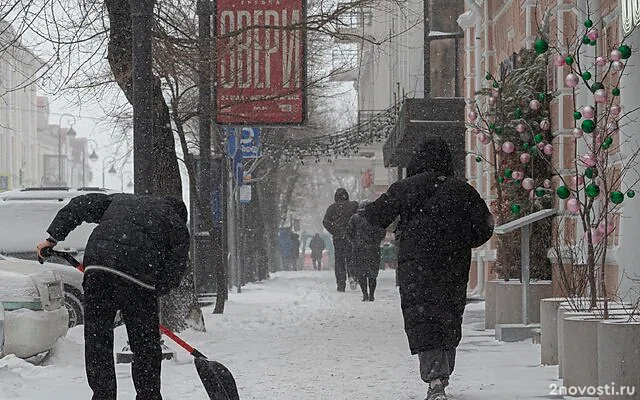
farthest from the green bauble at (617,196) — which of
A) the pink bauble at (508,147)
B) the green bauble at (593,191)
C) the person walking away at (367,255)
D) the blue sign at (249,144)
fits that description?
the blue sign at (249,144)

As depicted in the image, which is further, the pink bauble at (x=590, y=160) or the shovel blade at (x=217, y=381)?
the pink bauble at (x=590, y=160)

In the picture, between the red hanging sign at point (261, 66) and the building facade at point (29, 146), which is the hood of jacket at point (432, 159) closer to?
the red hanging sign at point (261, 66)

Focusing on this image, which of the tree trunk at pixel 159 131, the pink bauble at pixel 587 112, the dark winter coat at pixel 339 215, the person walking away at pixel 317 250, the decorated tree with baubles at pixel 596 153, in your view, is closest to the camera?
the decorated tree with baubles at pixel 596 153

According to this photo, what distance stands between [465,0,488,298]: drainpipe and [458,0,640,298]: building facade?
0.05 feet

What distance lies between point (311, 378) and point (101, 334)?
111 inches

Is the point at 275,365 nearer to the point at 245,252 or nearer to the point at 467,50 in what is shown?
the point at 467,50

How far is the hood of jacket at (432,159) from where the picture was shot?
8.73 meters

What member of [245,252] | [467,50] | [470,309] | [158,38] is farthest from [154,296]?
[245,252]

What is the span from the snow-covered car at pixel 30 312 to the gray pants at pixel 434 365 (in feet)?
12.4

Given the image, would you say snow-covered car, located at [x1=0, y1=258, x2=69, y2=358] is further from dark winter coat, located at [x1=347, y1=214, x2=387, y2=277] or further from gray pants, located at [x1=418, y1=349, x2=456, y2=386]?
dark winter coat, located at [x1=347, y1=214, x2=387, y2=277]

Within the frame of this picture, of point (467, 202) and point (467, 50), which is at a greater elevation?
point (467, 50)

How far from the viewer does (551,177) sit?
13.9m

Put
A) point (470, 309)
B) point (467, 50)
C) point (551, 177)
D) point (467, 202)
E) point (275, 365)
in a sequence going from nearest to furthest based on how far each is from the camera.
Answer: point (467, 202), point (275, 365), point (551, 177), point (470, 309), point (467, 50)

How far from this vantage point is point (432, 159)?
8727mm
